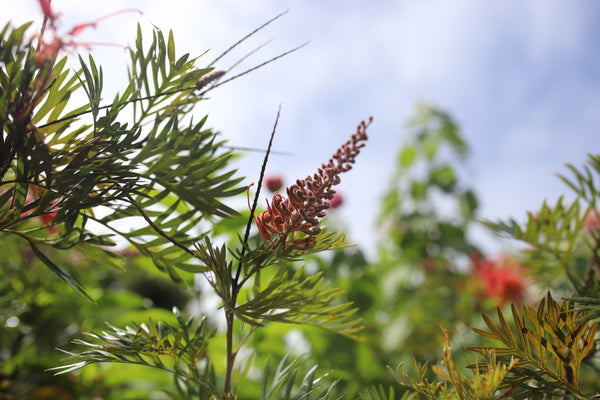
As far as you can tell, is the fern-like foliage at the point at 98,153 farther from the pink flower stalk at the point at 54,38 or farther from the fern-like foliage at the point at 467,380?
the fern-like foliage at the point at 467,380

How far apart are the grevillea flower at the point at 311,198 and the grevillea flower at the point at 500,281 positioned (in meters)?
0.98

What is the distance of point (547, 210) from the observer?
1.35 ft

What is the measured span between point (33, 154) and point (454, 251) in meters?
1.35

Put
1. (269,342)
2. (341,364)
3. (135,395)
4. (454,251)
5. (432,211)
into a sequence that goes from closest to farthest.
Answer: (135,395) → (269,342) → (341,364) → (454,251) → (432,211)

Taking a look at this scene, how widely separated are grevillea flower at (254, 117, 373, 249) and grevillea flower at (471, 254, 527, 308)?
3.22ft

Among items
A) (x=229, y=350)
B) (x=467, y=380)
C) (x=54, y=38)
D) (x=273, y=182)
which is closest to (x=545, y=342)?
(x=467, y=380)

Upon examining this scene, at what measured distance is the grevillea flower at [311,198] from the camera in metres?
0.24

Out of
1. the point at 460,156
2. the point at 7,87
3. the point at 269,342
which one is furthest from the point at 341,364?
the point at 460,156

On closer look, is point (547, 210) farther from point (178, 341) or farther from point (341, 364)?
point (341, 364)

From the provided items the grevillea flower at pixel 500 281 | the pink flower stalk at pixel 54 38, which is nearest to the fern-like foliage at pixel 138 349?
the pink flower stalk at pixel 54 38

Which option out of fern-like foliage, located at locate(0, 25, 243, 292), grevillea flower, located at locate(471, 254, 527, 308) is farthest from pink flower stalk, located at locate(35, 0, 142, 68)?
grevillea flower, located at locate(471, 254, 527, 308)

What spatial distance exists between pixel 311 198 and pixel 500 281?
1054 mm

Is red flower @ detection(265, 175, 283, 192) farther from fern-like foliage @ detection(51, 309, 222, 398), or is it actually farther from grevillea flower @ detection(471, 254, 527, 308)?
fern-like foliage @ detection(51, 309, 222, 398)

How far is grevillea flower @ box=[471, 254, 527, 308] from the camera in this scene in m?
1.12
